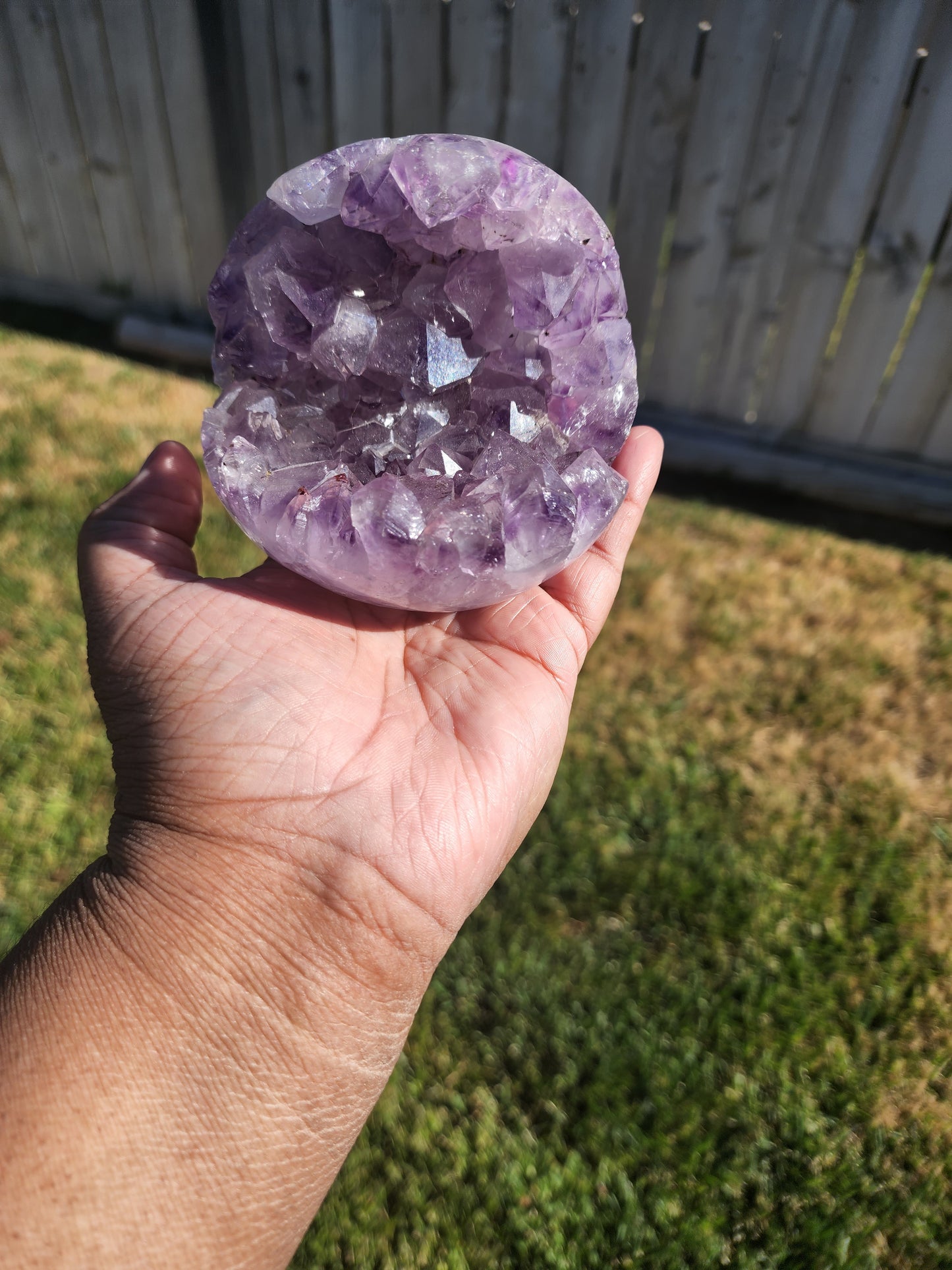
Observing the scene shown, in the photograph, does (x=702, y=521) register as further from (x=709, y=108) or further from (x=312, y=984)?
(x=312, y=984)

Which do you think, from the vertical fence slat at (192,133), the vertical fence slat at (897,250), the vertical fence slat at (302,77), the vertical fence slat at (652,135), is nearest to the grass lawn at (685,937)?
the vertical fence slat at (897,250)

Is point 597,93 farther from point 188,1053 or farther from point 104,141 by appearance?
point 188,1053

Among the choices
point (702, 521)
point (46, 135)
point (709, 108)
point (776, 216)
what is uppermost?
point (709, 108)

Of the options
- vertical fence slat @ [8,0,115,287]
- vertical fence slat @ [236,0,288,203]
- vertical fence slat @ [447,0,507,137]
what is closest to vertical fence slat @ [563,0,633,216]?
vertical fence slat @ [447,0,507,137]

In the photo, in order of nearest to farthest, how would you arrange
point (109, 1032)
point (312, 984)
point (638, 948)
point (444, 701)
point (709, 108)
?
1. point (109, 1032)
2. point (312, 984)
3. point (444, 701)
4. point (638, 948)
5. point (709, 108)

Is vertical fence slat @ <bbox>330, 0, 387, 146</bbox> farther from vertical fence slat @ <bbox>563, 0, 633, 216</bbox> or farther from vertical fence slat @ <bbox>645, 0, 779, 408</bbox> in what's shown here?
vertical fence slat @ <bbox>645, 0, 779, 408</bbox>

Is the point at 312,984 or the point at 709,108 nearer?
the point at 312,984

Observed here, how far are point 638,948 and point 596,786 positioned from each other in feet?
1.60

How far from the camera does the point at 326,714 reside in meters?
1.55

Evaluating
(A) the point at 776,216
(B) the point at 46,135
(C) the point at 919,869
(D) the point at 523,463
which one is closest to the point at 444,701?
(D) the point at 523,463

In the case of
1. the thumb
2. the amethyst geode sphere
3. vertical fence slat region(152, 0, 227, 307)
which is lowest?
vertical fence slat region(152, 0, 227, 307)

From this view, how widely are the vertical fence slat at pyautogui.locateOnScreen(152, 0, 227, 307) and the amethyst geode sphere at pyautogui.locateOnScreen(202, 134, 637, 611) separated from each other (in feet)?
9.25

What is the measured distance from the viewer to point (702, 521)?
3.69 m

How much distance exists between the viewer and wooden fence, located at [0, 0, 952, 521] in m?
3.17
